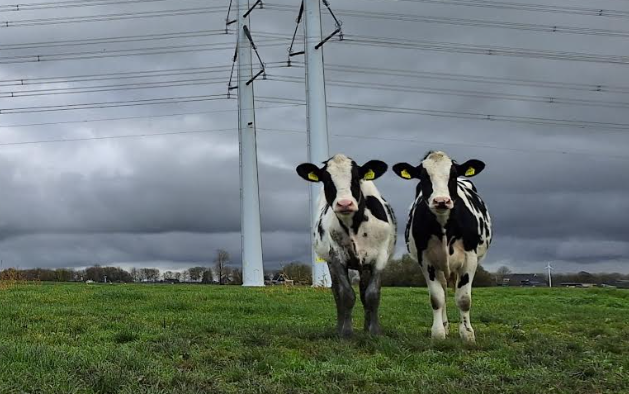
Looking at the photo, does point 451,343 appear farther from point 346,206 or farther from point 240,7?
point 240,7

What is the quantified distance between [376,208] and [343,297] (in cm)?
173

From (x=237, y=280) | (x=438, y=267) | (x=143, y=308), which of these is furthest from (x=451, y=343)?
(x=237, y=280)

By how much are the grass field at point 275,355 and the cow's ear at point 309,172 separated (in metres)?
2.54

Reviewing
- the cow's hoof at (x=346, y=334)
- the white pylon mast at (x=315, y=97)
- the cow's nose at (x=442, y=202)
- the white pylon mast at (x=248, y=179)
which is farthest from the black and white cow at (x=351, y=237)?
the white pylon mast at (x=248, y=179)

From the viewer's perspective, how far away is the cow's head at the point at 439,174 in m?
10.5

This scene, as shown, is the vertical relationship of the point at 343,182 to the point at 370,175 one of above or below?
below

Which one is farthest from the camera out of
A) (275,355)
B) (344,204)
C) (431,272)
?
(431,272)

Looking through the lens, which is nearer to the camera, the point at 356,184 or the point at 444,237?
the point at 444,237

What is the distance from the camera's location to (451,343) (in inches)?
384

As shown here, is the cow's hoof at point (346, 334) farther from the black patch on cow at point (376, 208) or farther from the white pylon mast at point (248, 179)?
the white pylon mast at point (248, 179)

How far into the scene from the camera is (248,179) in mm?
37312

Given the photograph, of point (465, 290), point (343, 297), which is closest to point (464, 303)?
point (465, 290)

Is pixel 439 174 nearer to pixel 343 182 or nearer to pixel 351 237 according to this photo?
pixel 343 182

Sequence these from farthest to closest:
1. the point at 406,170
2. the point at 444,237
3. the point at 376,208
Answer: the point at 406,170, the point at 376,208, the point at 444,237
